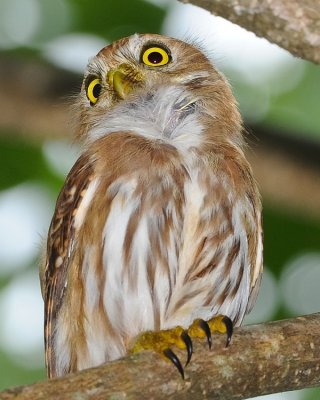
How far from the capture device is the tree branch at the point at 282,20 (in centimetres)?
428

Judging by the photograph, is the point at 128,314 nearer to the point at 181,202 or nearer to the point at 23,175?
the point at 181,202

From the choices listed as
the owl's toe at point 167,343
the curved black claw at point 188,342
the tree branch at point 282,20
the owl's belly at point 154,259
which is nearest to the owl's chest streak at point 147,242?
the owl's belly at point 154,259

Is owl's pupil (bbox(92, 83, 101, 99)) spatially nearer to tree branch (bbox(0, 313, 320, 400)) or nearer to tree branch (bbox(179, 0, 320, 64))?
tree branch (bbox(179, 0, 320, 64))

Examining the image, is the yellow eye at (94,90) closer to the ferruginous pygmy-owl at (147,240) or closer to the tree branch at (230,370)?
the ferruginous pygmy-owl at (147,240)

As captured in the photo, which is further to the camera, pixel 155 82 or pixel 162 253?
pixel 155 82

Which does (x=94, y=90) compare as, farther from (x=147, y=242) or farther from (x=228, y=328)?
(x=228, y=328)

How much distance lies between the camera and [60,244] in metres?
5.28

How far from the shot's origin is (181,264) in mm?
5125

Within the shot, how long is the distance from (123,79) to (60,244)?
3.55ft

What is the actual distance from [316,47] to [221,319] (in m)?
1.25

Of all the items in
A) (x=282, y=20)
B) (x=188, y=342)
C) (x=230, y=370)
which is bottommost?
(x=230, y=370)

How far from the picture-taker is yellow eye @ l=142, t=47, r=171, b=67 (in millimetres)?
5965

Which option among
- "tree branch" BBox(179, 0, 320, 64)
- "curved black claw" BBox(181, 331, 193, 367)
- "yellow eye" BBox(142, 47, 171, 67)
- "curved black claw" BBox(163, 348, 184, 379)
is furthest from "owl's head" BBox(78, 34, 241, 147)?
"curved black claw" BBox(163, 348, 184, 379)

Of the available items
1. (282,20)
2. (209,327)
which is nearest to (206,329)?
(209,327)
